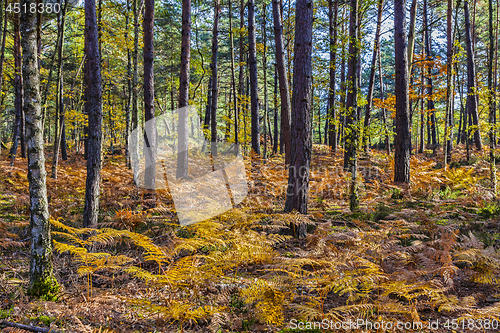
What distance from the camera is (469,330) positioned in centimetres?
266

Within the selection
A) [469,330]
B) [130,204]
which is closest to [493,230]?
[469,330]

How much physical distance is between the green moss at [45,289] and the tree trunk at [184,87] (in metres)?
6.11

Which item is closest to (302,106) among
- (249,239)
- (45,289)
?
(249,239)

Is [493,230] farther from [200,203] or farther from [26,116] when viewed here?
[26,116]

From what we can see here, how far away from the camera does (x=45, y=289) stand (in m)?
3.21

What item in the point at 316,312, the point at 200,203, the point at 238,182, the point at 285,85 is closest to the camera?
the point at 316,312

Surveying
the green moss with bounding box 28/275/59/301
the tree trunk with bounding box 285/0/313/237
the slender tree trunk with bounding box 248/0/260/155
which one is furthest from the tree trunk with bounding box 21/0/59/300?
the slender tree trunk with bounding box 248/0/260/155

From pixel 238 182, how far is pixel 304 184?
439cm

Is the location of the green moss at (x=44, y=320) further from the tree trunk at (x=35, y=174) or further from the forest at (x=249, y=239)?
the tree trunk at (x=35, y=174)

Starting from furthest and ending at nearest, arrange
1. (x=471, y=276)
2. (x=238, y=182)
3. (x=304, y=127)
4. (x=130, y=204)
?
1. (x=238, y=182)
2. (x=130, y=204)
3. (x=304, y=127)
4. (x=471, y=276)

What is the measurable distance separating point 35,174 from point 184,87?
21.5ft

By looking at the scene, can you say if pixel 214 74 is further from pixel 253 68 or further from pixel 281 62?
pixel 281 62

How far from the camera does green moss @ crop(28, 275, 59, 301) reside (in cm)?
316

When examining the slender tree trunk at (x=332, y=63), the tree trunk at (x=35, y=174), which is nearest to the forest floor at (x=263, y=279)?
the tree trunk at (x=35, y=174)
